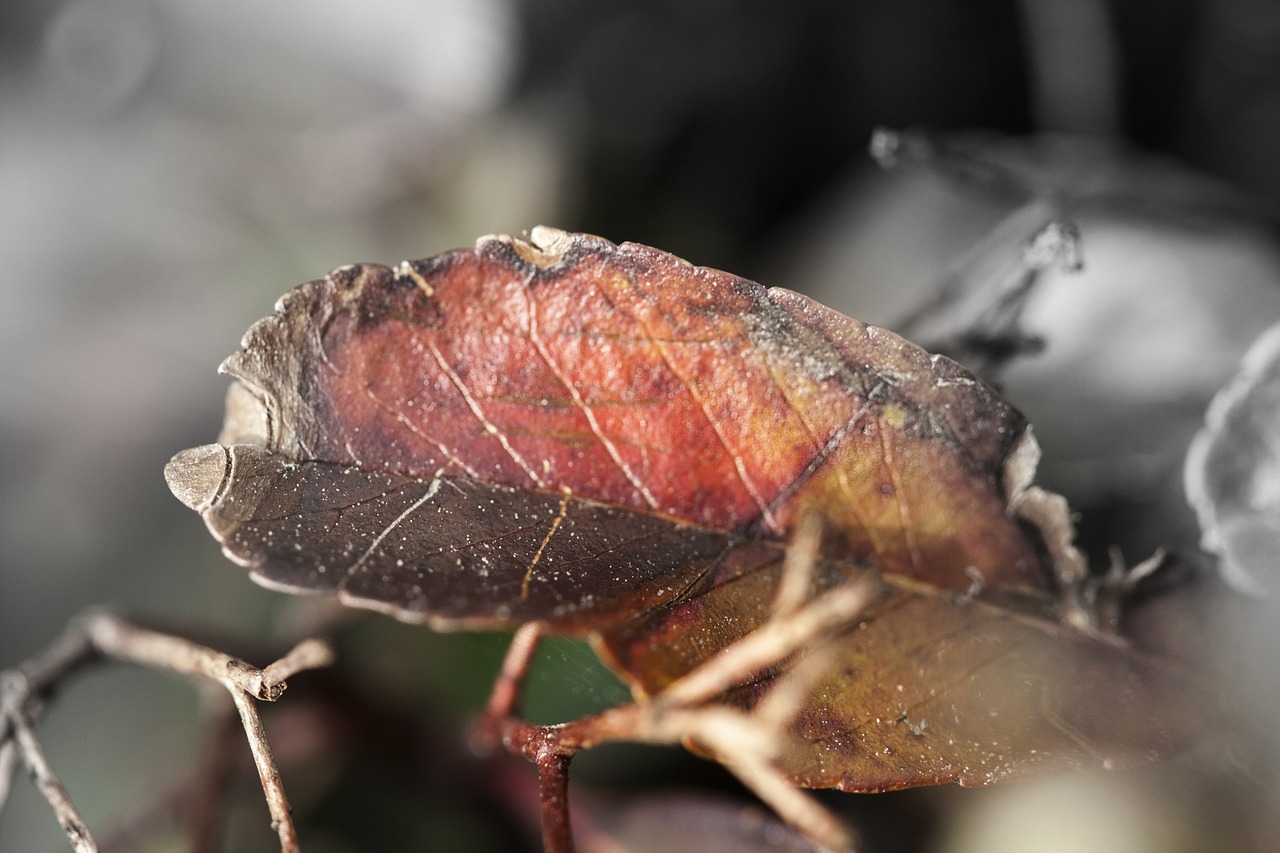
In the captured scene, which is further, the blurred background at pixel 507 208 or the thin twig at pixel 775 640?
the blurred background at pixel 507 208

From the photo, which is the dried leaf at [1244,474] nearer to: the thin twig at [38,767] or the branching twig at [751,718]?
the branching twig at [751,718]

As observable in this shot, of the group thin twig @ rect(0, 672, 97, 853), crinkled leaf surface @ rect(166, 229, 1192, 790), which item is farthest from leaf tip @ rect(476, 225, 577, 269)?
thin twig @ rect(0, 672, 97, 853)

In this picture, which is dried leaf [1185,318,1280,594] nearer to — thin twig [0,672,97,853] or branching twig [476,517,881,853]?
branching twig [476,517,881,853]

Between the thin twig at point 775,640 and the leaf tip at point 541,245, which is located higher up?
the leaf tip at point 541,245

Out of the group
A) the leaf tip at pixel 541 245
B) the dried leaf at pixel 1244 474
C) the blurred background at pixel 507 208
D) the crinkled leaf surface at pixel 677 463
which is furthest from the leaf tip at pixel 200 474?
the dried leaf at pixel 1244 474

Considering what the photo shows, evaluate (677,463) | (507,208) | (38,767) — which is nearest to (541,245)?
(677,463)

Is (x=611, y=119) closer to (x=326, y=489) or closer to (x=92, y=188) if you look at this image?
(x=92, y=188)
